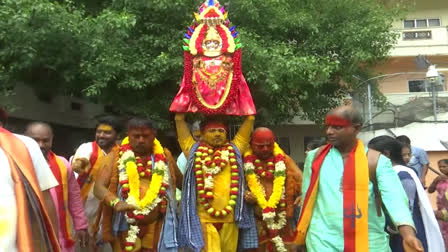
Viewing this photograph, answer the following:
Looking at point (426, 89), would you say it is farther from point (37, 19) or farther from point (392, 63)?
point (37, 19)

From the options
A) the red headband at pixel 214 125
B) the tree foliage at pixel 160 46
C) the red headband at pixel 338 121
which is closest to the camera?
the red headband at pixel 338 121

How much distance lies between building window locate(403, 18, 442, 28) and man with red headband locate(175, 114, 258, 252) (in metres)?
17.7

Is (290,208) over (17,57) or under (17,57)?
under

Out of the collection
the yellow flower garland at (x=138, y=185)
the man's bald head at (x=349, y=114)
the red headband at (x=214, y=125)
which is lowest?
the yellow flower garland at (x=138, y=185)

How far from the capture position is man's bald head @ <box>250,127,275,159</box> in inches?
210

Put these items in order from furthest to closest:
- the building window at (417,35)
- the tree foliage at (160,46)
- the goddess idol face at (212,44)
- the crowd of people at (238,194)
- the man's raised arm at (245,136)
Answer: the building window at (417,35) < the tree foliage at (160,46) < the goddess idol face at (212,44) < the man's raised arm at (245,136) < the crowd of people at (238,194)

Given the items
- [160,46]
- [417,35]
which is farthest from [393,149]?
[417,35]

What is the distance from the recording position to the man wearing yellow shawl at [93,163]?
18.6 ft

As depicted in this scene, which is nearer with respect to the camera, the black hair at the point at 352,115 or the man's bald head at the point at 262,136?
the black hair at the point at 352,115

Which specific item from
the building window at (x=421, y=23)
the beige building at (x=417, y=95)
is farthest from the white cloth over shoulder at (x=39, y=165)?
the building window at (x=421, y=23)

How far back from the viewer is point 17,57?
8.73 meters

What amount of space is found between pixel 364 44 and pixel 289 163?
684 centimetres

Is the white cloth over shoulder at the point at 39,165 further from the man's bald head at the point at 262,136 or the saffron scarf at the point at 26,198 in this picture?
the man's bald head at the point at 262,136

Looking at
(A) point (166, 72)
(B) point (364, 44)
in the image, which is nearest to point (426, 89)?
(B) point (364, 44)
